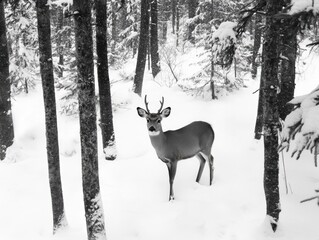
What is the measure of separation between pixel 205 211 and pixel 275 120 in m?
2.83

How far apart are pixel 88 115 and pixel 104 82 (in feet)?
16.5

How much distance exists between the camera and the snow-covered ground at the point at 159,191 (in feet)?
23.8

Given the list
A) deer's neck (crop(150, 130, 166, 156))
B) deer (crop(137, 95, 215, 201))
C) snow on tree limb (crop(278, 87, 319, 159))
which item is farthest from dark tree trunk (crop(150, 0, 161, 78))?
snow on tree limb (crop(278, 87, 319, 159))

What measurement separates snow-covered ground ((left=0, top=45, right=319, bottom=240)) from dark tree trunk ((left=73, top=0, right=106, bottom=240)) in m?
1.02

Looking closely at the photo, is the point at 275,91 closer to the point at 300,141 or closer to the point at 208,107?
the point at 300,141

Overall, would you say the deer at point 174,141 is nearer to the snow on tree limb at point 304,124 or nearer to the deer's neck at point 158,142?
Answer: the deer's neck at point 158,142

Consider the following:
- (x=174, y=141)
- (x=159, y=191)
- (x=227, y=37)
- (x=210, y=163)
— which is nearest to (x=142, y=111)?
A: (x=174, y=141)

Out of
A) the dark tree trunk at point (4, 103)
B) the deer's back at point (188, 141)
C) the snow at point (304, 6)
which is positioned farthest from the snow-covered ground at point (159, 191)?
the snow at point (304, 6)

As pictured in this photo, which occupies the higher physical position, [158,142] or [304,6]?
[304,6]

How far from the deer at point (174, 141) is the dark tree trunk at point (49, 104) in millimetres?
2215

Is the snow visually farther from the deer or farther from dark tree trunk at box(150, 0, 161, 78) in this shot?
dark tree trunk at box(150, 0, 161, 78)

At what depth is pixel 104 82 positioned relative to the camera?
36.1ft

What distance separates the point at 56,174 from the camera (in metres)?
7.64

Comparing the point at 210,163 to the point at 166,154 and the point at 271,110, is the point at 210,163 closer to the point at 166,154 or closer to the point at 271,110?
the point at 166,154
